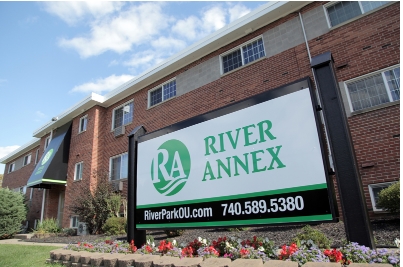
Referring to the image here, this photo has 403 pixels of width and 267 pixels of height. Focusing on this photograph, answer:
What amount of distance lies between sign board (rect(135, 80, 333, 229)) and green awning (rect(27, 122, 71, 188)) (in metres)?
15.0

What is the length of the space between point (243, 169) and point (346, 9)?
353 inches

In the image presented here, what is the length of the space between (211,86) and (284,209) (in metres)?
9.76

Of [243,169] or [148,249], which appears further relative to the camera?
[148,249]

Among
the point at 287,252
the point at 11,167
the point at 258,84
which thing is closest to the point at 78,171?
the point at 258,84

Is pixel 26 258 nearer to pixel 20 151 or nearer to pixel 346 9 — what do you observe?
pixel 346 9

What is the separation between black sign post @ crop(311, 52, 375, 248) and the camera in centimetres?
298

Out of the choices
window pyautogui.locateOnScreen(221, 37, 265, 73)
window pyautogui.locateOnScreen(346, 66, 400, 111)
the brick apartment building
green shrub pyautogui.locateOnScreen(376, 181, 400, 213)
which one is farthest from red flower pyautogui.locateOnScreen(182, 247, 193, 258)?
window pyautogui.locateOnScreen(221, 37, 265, 73)

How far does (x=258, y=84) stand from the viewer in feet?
36.2

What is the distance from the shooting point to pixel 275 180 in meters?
3.56

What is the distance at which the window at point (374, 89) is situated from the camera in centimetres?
835

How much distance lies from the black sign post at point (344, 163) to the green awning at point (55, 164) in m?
18.1

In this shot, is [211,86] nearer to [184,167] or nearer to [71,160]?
[184,167]

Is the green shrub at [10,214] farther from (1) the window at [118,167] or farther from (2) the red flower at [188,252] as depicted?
(2) the red flower at [188,252]

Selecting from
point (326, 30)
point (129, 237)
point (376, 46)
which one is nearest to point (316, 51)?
point (326, 30)
